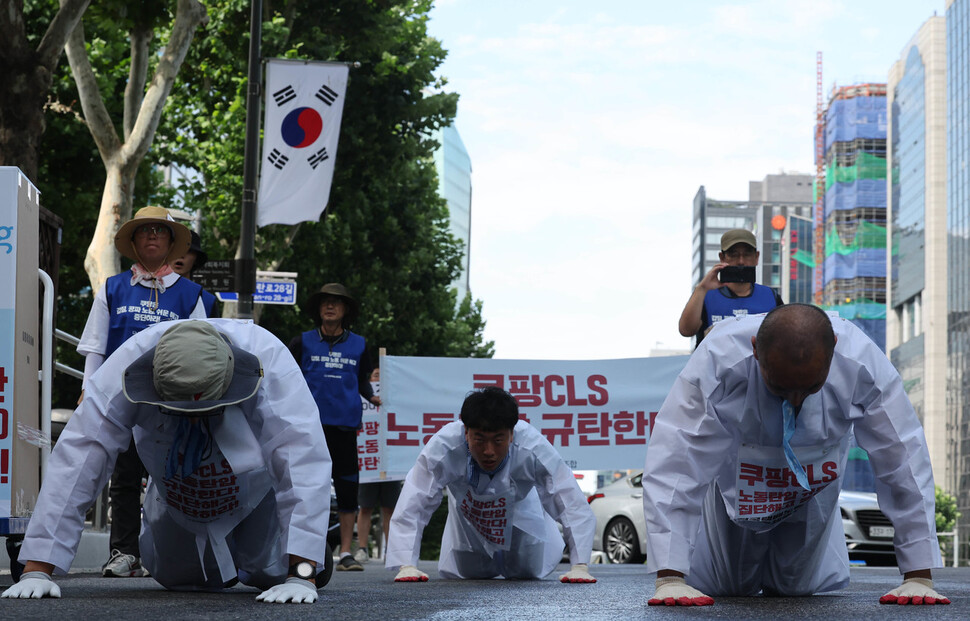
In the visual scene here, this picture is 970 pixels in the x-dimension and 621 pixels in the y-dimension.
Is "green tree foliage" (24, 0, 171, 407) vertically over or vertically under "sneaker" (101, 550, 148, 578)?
over

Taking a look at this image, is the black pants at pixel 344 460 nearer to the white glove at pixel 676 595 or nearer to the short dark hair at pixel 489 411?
the short dark hair at pixel 489 411

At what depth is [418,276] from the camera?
28.9 metres

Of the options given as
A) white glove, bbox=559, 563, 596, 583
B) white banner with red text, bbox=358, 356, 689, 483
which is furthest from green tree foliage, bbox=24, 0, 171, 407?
white glove, bbox=559, 563, 596, 583

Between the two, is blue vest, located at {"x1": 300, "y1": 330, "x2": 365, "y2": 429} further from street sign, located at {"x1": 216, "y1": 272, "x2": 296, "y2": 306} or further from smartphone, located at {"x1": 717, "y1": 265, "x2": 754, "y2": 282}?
street sign, located at {"x1": 216, "y1": 272, "x2": 296, "y2": 306}

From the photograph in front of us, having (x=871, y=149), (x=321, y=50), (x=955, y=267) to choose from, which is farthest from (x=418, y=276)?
(x=871, y=149)

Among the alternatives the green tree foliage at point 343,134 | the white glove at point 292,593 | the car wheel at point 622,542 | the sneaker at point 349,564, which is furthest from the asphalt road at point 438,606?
the green tree foliage at point 343,134

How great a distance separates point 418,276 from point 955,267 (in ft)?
256

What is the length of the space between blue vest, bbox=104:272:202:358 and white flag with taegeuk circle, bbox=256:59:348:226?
7.95m

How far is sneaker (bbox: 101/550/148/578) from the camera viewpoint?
23.9ft

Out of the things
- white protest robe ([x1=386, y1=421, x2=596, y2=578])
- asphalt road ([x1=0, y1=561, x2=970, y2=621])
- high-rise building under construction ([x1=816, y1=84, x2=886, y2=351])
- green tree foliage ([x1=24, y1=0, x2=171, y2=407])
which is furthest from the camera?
high-rise building under construction ([x1=816, y1=84, x2=886, y2=351])

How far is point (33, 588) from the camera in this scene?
15.2 ft

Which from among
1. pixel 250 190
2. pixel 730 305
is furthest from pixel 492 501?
pixel 250 190

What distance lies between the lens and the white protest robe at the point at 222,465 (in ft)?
15.6

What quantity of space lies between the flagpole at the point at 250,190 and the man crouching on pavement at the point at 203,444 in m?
9.34
